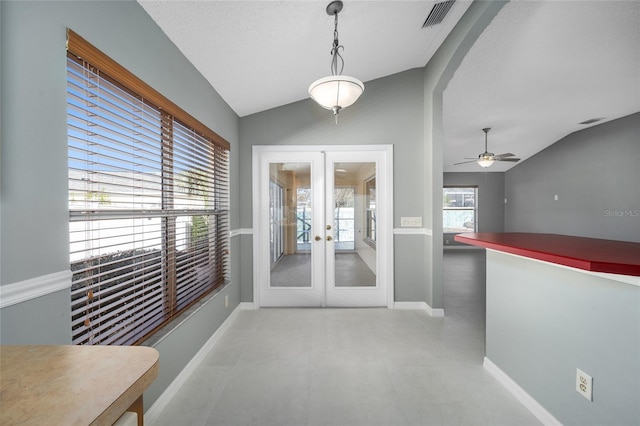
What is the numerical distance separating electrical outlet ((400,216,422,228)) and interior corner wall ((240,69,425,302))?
0.17 ft

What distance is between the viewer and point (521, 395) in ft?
5.83

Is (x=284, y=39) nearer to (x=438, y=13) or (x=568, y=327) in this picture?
(x=438, y=13)

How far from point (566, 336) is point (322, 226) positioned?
97.0 inches

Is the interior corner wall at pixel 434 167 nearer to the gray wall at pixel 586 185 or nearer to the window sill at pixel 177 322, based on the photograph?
the window sill at pixel 177 322

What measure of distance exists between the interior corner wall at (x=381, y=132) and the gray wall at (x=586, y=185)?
202 inches

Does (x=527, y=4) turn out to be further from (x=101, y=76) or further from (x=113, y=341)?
(x=113, y=341)

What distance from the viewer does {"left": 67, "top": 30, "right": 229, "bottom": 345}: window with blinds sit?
1.25 m

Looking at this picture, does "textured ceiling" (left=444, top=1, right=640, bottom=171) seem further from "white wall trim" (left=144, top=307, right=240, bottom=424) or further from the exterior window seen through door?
"white wall trim" (left=144, top=307, right=240, bottom=424)

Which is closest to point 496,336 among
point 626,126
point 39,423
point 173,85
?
point 39,423

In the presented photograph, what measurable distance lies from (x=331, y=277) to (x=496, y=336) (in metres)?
1.90

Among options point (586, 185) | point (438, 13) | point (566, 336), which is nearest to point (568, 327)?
point (566, 336)

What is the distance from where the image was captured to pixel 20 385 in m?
0.54

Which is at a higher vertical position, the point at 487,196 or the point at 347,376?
the point at 487,196

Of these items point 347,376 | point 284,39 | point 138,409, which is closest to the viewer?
point 138,409
